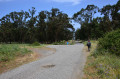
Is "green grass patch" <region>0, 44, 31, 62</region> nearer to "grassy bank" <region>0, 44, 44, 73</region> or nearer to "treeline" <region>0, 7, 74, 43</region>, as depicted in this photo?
"grassy bank" <region>0, 44, 44, 73</region>

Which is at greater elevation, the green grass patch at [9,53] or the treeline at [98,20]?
the treeline at [98,20]

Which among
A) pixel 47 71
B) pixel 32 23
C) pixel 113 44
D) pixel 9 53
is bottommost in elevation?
pixel 47 71

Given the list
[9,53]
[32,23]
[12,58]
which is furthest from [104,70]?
[32,23]

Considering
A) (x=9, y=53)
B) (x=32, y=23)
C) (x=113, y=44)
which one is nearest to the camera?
(x=113, y=44)

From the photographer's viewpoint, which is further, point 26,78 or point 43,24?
point 43,24

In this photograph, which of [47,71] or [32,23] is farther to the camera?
[32,23]

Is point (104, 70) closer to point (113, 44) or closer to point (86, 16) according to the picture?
point (113, 44)

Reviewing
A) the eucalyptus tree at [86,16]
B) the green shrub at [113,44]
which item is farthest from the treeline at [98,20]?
the green shrub at [113,44]

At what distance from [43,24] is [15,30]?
46.5 feet

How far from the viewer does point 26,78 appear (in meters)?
5.32

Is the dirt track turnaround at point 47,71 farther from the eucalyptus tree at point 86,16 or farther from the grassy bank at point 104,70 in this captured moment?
the eucalyptus tree at point 86,16

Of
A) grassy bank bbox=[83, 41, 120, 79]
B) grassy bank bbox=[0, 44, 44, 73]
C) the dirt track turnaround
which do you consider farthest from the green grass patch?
grassy bank bbox=[83, 41, 120, 79]

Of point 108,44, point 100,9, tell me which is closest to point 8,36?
point 100,9

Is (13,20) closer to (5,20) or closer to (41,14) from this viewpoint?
(5,20)
